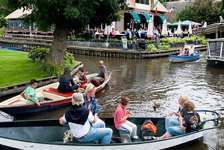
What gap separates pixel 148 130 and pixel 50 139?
2.85m

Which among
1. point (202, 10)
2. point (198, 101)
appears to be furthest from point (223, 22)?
point (198, 101)

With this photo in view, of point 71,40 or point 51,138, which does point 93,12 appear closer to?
point 51,138

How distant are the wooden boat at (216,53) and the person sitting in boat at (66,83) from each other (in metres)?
15.0

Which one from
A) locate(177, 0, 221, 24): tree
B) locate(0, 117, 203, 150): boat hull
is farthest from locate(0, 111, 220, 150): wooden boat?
locate(177, 0, 221, 24): tree

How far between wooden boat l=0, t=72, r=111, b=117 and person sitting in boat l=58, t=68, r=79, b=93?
0.65 ft

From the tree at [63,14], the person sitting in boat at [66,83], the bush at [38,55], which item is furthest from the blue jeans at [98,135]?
the bush at [38,55]

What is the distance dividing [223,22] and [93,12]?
94.7 feet

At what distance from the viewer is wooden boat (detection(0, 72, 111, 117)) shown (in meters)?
9.55

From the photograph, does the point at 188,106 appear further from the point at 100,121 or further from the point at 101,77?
the point at 101,77

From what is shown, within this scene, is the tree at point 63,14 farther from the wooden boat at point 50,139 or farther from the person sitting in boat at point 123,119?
the person sitting in boat at point 123,119

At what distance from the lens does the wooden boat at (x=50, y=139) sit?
6188 millimetres

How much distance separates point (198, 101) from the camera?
12680 mm

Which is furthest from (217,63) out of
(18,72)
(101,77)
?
(18,72)

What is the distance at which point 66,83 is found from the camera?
11.2 metres
